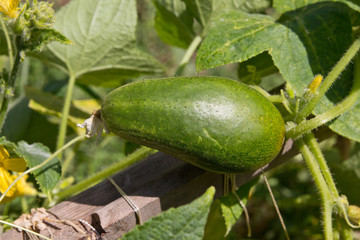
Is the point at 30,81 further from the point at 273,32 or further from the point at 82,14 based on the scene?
Answer: the point at 273,32

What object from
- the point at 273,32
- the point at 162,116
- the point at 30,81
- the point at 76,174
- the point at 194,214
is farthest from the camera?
the point at 30,81

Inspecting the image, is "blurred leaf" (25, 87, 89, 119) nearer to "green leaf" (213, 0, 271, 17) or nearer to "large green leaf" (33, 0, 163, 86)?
"large green leaf" (33, 0, 163, 86)

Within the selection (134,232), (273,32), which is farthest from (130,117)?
(273,32)

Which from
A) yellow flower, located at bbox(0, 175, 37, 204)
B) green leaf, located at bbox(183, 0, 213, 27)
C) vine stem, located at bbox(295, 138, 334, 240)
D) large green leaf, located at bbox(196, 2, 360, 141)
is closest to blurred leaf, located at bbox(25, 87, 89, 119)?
yellow flower, located at bbox(0, 175, 37, 204)

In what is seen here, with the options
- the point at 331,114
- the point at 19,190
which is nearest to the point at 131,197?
the point at 19,190

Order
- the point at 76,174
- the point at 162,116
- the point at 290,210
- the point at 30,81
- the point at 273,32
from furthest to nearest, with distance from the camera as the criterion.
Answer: the point at 30,81
the point at 76,174
the point at 290,210
the point at 273,32
the point at 162,116

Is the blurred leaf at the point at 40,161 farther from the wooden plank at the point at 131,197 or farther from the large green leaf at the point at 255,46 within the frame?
the large green leaf at the point at 255,46
